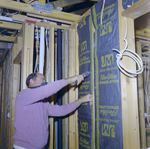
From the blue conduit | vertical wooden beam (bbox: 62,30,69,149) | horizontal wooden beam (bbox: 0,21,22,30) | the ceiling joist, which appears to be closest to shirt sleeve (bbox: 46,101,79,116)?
the blue conduit

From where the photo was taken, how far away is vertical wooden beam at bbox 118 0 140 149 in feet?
4.93

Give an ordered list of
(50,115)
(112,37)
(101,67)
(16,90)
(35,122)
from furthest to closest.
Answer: (16,90), (50,115), (35,122), (101,67), (112,37)

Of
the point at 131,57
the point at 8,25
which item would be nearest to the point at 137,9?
the point at 131,57

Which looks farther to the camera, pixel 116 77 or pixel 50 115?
pixel 50 115

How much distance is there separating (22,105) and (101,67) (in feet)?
3.42

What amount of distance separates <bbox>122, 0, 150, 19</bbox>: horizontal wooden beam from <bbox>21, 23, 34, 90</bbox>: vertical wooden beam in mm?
1499

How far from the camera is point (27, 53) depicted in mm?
2484

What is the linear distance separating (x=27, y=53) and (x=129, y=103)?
1691mm

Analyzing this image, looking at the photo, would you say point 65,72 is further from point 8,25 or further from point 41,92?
point 8,25

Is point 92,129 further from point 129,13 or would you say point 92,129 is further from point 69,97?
point 129,13

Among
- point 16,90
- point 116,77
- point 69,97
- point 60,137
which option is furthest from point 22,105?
point 16,90

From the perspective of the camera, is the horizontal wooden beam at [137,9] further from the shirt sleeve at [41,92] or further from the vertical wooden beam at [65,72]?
the vertical wooden beam at [65,72]

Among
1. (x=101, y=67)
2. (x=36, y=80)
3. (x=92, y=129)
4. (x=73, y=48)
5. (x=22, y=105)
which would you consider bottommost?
(x=92, y=129)

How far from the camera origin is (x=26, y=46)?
248 cm
